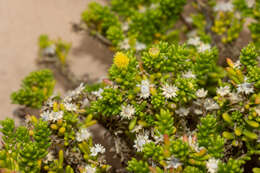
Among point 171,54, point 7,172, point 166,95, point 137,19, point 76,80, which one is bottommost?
point 7,172

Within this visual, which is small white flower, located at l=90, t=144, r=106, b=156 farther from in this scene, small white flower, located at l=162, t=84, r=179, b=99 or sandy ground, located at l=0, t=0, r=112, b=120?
sandy ground, located at l=0, t=0, r=112, b=120

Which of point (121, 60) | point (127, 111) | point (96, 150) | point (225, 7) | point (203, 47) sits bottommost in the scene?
point (96, 150)

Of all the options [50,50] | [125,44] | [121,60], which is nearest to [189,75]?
[121,60]

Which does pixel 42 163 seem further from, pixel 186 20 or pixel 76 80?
pixel 186 20

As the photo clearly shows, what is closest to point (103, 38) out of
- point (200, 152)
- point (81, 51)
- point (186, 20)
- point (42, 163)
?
point (81, 51)

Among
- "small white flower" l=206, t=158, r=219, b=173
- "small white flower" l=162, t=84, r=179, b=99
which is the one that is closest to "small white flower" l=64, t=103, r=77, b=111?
"small white flower" l=162, t=84, r=179, b=99

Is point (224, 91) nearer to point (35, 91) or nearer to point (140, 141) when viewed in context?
point (140, 141)
